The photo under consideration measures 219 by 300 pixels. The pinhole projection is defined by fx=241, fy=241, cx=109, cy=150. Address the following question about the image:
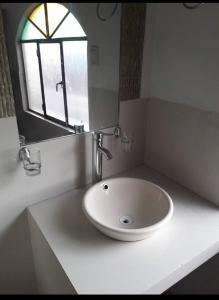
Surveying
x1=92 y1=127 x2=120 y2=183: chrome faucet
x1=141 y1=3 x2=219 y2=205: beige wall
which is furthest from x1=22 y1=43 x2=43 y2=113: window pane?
x1=141 y1=3 x2=219 y2=205: beige wall

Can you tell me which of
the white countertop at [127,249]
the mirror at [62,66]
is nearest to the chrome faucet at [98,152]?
the mirror at [62,66]

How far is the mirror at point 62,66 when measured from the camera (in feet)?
3.18

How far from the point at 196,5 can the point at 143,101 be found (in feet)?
1.73

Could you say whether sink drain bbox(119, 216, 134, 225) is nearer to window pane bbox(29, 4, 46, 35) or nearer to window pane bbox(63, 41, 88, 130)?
window pane bbox(63, 41, 88, 130)

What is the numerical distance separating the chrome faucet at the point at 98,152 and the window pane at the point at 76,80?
0.08 m

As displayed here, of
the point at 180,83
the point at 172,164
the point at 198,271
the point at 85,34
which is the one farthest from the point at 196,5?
the point at 198,271

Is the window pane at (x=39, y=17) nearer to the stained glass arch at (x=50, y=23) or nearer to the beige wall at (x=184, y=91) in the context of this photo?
the stained glass arch at (x=50, y=23)

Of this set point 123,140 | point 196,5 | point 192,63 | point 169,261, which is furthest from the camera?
point 123,140

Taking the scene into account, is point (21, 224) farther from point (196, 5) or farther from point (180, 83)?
point (196, 5)

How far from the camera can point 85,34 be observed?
1.12m

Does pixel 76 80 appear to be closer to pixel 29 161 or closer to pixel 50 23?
pixel 50 23

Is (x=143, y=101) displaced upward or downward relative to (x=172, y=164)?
upward

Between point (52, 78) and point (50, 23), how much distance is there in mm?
223

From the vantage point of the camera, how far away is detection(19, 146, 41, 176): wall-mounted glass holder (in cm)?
104
